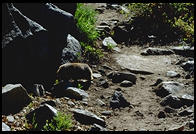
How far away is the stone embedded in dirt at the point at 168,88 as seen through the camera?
8.96m

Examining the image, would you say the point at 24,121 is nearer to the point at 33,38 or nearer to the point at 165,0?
the point at 33,38

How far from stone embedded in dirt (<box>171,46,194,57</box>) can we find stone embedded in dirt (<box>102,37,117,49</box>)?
157 cm

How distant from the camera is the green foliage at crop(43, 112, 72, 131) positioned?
707cm

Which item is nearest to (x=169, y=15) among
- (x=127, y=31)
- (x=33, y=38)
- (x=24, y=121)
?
(x=127, y=31)

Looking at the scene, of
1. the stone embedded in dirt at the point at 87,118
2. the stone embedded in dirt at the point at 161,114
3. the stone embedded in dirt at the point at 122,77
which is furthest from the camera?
the stone embedded in dirt at the point at 122,77

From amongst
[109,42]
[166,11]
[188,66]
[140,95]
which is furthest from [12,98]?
[166,11]

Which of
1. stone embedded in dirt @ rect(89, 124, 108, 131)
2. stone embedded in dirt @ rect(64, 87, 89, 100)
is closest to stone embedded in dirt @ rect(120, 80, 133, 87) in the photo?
stone embedded in dirt @ rect(64, 87, 89, 100)

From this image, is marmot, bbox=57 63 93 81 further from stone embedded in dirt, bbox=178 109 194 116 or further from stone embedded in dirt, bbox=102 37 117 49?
stone embedded in dirt, bbox=102 37 117 49

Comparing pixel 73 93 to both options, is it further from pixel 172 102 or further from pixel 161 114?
pixel 172 102

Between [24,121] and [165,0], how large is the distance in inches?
307

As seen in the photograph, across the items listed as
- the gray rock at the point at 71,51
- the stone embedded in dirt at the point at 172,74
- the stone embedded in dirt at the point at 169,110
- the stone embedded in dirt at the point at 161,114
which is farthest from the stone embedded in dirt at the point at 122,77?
the stone embedded in dirt at the point at 161,114

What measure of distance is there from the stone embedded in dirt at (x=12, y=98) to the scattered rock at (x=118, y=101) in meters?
1.67

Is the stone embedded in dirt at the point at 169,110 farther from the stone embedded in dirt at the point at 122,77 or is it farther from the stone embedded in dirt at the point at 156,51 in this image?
the stone embedded in dirt at the point at 156,51

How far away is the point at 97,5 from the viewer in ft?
54.9
